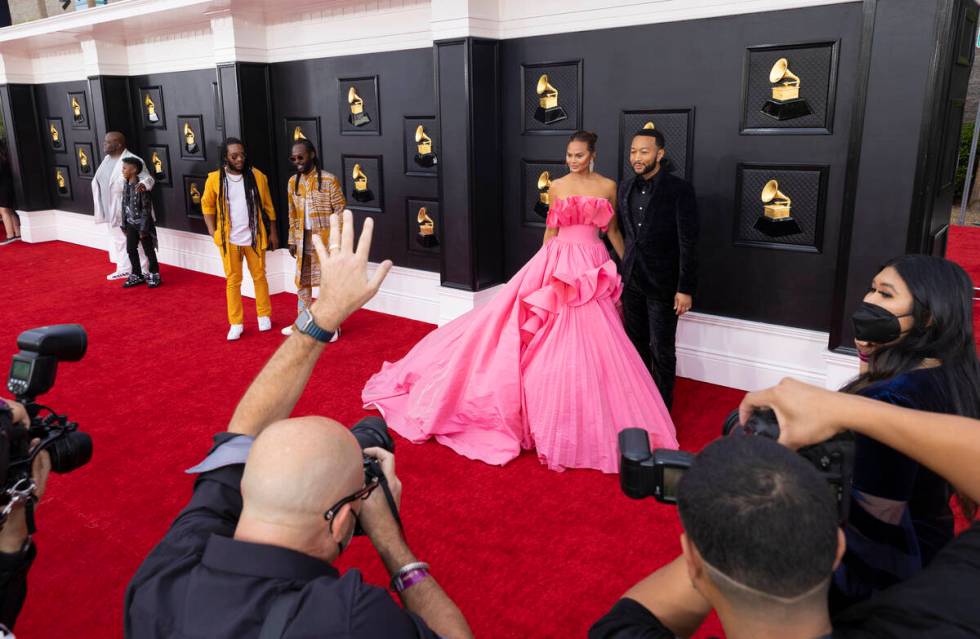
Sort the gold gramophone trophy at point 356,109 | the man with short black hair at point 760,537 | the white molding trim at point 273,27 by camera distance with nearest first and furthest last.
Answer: the man with short black hair at point 760,537 → the white molding trim at point 273,27 → the gold gramophone trophy at point 356,109

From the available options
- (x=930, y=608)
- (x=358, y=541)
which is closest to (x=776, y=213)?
(x=358, y=541)

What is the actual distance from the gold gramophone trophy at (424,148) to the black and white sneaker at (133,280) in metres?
3.74

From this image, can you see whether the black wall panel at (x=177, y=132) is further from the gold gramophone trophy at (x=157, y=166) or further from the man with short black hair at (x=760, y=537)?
the man with short black hair at (x=760, y=537)

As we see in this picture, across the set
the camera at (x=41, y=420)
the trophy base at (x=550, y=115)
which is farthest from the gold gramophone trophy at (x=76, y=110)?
the camera at (x=41, y=420)

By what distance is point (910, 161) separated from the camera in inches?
149

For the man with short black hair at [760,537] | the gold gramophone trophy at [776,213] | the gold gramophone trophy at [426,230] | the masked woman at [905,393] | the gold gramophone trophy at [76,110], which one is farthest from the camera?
the gold gramophone trophy at [76,110]

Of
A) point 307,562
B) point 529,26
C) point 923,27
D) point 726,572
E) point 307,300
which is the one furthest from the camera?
point 307,300

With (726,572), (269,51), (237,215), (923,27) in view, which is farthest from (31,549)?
(269,51)

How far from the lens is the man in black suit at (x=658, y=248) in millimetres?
3963

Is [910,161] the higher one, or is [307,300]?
[910,161]

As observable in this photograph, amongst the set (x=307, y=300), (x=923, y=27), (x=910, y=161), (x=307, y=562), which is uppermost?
(x=923, y=27)

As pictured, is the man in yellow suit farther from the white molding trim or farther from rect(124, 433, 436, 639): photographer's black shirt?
rect(124, 433, 436, 639): photographer's black shirt

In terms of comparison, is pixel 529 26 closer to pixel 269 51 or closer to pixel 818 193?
pixel 818 193

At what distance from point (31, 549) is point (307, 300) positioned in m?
4.38
